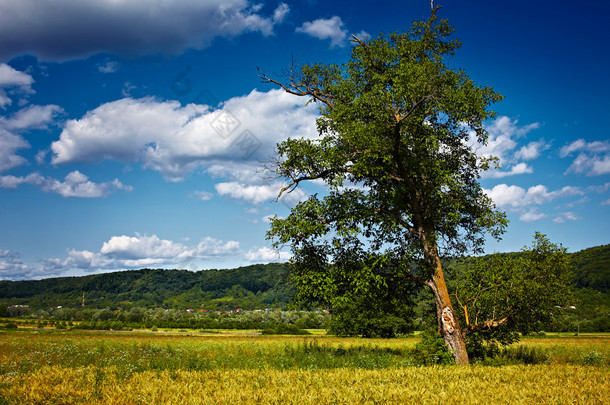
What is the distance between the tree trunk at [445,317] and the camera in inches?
639

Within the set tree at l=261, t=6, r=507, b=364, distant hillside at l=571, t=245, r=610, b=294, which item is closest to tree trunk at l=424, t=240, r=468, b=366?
tree at l=261, t=6, r=507, b=364

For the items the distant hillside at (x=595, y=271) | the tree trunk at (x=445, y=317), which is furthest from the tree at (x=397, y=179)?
the distant hillside at (x=595, y=271)

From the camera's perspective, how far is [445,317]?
1647 centimetres

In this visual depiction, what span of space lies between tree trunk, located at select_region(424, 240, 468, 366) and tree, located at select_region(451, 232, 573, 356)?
4.00 feet

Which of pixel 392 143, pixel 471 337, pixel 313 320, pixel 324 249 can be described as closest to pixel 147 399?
pixel 324 249

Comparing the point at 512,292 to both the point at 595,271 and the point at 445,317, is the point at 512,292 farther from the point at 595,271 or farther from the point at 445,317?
the point at 595,271

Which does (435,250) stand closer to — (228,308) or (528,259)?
(528,259)

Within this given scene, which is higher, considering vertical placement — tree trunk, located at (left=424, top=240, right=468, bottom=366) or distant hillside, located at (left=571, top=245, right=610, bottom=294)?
tree trunk, located at (left=424, top=240, right=468, bottom=366)

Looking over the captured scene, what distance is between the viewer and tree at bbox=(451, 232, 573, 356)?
1620 centimetres

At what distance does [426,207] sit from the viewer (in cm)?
1750

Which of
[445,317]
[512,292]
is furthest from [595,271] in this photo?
[445,317]

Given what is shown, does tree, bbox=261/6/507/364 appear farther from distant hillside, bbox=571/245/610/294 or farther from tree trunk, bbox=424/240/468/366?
distant hillside, bbox=571/245/610/294

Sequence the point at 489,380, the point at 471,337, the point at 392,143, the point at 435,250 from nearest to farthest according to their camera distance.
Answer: the point at 489,380
the point at 392,143
the point at 435,250
the point at 471,337

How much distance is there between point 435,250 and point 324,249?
519 centimetres
